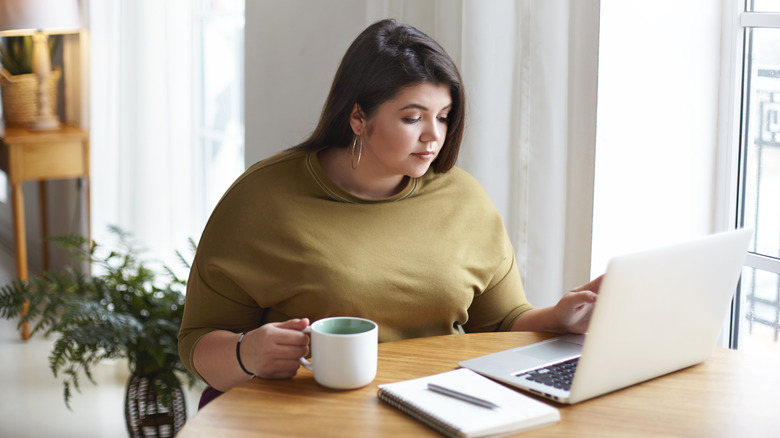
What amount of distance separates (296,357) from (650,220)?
39.8 inches

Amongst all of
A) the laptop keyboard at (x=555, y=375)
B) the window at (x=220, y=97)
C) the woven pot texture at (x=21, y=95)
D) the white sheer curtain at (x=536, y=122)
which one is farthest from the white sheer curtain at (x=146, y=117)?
the laptop keyboard at (x=555, y=375)

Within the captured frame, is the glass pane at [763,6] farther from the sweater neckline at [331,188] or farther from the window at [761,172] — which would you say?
the sweater neckline at [331,188]

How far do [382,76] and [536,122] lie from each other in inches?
19.4

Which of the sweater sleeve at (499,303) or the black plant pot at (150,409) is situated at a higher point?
the sweater sleeve at (499,303)

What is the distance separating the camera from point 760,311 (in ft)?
5.88

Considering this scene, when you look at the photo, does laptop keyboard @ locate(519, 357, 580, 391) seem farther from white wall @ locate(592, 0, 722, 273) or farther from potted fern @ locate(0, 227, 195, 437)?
potted fern @ locate(0, 227, 195, 437)

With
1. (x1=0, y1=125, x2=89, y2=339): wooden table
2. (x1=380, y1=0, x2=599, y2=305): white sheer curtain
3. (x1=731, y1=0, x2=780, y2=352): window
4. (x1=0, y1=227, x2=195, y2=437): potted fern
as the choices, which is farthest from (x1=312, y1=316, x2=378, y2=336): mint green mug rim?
(x1=0, y1=125, x2=89, y2=339): wooden table

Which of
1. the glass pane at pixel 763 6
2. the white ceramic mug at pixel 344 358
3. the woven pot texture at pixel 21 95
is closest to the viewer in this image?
the white ceramic mug at pixel 344 358

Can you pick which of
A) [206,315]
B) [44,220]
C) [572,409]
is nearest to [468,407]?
[572,409]

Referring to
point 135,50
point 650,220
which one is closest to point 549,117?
point 650,220

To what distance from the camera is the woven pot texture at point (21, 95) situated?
3.55 m

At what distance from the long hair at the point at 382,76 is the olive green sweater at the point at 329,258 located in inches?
3.1

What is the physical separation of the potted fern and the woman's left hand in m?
1.13

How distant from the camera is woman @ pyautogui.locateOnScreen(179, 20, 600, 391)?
4.45ft
